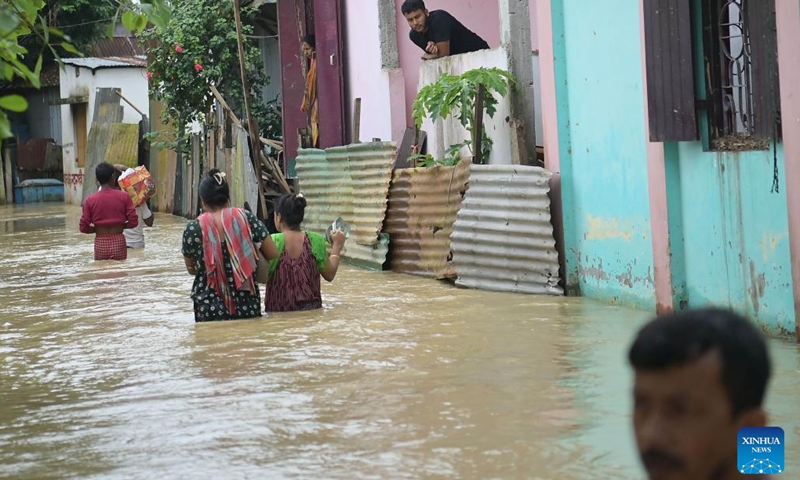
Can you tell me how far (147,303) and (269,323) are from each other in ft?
8.05

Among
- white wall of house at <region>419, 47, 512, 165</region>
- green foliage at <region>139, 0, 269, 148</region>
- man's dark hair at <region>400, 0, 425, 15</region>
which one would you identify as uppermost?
green foliage at <region>139, 0, 269, 148</region>

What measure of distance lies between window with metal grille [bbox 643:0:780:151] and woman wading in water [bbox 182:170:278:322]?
9.95 ft

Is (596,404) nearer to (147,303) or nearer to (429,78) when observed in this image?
(147,303)

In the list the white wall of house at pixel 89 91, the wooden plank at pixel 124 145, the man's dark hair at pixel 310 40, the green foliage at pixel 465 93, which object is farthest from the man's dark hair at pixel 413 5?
the white wall of house at pixel 89 91

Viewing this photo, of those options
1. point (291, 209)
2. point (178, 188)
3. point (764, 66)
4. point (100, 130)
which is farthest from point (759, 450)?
point (100, 130)

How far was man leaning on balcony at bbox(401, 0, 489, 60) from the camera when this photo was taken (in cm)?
1350

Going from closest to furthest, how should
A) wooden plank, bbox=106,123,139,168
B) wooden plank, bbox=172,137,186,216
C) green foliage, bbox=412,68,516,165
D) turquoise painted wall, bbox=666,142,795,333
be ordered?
turquoise painted wall, bbox=666,142,795,333 → green foliage, bbox=412,68,516,165 → wooden plank, bbox=172,137,186,216 → wooden plank, bbox=106,123,139,168

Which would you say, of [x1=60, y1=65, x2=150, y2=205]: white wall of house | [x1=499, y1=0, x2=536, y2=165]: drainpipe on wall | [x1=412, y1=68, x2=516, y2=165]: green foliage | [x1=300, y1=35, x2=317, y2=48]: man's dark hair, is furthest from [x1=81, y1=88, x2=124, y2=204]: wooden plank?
[x1=499, y1=0, x2=536, y2=165]: drainpipe on wall

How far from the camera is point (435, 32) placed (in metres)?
13.7

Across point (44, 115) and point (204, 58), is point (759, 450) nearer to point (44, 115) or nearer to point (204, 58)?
point (204, 58)

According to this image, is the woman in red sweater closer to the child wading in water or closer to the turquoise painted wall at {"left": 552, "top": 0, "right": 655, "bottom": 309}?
the child wading in water

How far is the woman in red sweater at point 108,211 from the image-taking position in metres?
14.2

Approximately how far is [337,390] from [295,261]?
9.65ft

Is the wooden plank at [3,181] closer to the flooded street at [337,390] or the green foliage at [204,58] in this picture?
the green foliage at [204,58]
